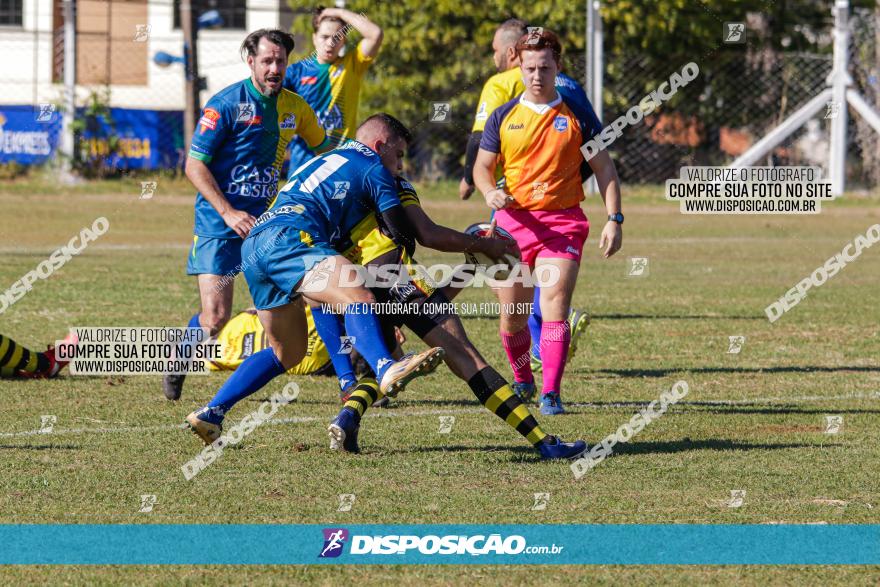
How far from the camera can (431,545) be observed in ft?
17.9

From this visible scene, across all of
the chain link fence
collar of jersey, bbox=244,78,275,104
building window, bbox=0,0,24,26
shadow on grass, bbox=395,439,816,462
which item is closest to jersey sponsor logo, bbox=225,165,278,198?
collar of jersey, bbox=244,78,275,104

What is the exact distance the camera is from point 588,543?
5520mm

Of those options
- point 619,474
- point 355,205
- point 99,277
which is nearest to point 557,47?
point 355,205

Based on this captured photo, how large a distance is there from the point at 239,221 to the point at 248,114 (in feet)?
2.83

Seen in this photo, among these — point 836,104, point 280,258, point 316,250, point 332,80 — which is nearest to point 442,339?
point 316,250

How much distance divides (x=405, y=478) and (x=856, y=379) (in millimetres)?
4414

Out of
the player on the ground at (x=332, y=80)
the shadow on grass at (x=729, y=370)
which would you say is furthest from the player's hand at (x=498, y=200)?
the player on the ground at (x=332, y=80)

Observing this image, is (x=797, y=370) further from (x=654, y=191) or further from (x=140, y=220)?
(x=654, y=191)

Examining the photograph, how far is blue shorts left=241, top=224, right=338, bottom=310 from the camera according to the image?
6.89m

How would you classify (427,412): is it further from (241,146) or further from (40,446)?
(40,446)

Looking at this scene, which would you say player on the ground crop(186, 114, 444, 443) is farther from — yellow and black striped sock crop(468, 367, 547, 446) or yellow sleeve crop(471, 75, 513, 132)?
yellow sleeve crop(471, 75, 513, 132)

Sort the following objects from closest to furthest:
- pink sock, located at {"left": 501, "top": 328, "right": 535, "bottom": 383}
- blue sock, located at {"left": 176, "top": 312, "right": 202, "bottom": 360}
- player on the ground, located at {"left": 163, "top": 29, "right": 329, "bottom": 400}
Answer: player on the ground, located at {"left": 163, "top": 29, "right": 329, "bottom": 400} → pink sock, located at {"left": 501, "top": 328, "right": 535, "bottom": 383} → blue sock, located at {"left": 176, "top": 312, "right": 202, "bottom": 360}

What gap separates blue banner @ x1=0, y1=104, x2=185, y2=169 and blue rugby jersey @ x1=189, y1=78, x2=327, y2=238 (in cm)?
1824

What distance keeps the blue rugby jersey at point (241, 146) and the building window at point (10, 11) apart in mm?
28609
